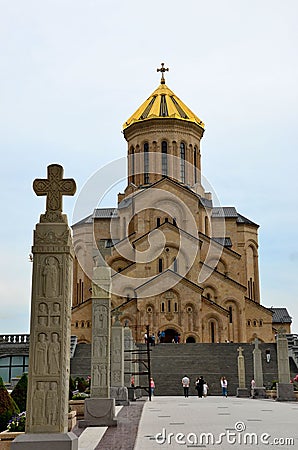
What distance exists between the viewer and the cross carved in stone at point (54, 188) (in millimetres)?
6406

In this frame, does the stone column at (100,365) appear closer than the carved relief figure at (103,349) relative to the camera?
Yes

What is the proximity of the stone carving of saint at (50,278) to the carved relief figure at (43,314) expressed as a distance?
0.12 metres

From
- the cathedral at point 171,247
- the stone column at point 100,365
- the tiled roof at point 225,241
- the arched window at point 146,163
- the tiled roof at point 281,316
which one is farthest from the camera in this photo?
the tiled roof at point 281,316

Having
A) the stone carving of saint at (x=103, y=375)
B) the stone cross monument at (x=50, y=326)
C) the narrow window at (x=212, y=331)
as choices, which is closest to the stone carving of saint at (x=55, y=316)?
the stone cross monument at (x=50, y=326)

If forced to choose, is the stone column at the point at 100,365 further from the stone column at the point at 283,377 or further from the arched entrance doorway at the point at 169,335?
the arched entrance doorway at the point at 169,335

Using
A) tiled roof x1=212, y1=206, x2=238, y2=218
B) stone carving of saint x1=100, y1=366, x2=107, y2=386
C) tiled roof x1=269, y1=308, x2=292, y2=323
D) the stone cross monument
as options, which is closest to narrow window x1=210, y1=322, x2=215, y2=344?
tiled roof x1=212, y1=206, x2=238, y2=218

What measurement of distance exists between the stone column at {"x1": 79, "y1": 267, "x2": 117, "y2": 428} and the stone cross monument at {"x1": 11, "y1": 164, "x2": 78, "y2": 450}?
4808 mm

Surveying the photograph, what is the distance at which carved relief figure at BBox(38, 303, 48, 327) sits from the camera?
20.2 ft

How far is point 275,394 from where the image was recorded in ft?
68.6

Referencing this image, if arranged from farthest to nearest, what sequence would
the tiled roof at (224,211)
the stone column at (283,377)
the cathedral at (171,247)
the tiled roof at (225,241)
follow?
1. the tiled roof at (224,211)
2. the tiled roof at (225,241)
3. the cathedral at (171,247)
4. the stone column at (283,377)

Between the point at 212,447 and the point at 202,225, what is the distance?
33.8 m

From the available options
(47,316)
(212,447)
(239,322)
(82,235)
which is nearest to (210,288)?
(239,322)

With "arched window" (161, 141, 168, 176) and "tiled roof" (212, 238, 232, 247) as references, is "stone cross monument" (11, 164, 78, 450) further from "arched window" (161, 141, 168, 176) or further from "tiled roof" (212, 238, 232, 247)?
"tiled roof" (212, 238, 232, 247)

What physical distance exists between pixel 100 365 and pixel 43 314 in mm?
5126
